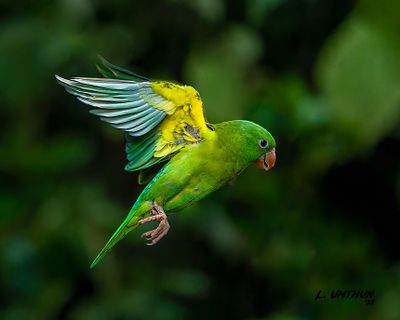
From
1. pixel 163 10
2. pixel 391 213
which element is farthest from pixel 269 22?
pixel 391 213

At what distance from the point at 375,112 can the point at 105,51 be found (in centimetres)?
124

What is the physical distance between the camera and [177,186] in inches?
28.2

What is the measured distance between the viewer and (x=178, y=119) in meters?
0.74

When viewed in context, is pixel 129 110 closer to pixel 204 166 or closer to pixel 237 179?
pixel 204 166

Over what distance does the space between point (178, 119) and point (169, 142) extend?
0.03 metres

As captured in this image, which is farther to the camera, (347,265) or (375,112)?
(347,265)

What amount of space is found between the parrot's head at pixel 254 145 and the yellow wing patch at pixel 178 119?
0.15ft

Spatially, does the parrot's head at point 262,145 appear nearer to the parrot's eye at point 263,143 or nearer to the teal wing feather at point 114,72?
the parrot's eye at point 263,143

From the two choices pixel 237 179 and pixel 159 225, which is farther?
pixel 237 179

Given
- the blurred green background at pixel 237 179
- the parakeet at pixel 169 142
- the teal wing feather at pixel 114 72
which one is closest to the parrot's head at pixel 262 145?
the parakeet at pixel 169 142

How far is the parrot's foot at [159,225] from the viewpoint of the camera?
2.13 ft

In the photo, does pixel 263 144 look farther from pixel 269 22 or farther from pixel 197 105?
pixel 269 22

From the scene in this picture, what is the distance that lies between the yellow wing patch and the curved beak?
0.07 metres

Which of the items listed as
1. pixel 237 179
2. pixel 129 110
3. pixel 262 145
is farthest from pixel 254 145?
pixel 237 179
